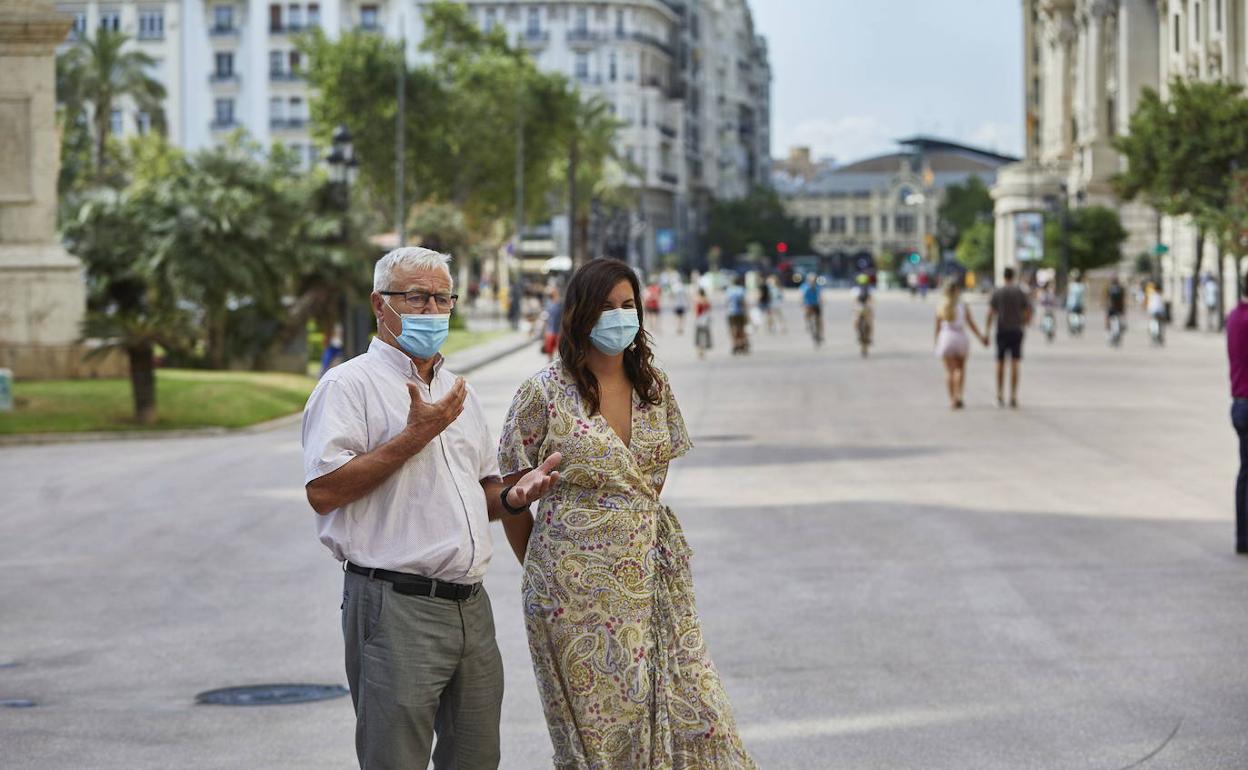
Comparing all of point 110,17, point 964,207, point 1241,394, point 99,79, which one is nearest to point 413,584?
point 1241,394

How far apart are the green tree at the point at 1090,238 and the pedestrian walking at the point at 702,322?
49.4 m

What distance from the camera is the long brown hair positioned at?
18.2 ft

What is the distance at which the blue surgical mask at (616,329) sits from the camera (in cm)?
551

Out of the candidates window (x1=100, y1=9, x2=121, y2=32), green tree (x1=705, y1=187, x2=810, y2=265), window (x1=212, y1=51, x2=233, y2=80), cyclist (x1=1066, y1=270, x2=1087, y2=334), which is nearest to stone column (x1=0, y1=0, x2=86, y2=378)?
cyclist (x1=1066, y1=270, x2=1087, y2=334)

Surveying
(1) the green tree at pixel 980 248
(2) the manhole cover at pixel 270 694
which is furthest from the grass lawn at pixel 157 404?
(1) the green tree at pixel 980 248

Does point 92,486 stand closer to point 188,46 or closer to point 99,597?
point 99,597

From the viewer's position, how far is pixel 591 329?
5.56m

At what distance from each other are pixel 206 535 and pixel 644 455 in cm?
958

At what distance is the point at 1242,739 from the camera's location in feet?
25.3

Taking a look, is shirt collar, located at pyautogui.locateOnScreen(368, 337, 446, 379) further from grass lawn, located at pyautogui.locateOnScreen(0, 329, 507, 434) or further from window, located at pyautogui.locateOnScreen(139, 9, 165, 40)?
window, located at pyautogui.locateOnScreen(139, 9, 165, 40)

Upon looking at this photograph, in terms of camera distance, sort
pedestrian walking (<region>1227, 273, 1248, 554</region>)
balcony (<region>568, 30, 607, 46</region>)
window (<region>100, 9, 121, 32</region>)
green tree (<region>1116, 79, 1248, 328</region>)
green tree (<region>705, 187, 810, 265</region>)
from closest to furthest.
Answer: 1. pedestrian walking (<region>1227, 273, 1248, 554</region>)
2. green tree (<region>1116, 79, 1248, 328</region>)
3. window (<region>100, 9, 121, 32</region>)
4. balcony (<region>568, 30, 607, 46</region>)
5. green tree (<region>705, 187, 810, 265</region>)

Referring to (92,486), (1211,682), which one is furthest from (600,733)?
(92,486)

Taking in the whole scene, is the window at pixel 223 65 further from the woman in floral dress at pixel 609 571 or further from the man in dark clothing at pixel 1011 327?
the woman in floral dress at pixel 609 571

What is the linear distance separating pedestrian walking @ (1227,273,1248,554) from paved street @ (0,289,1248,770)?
0.24m
